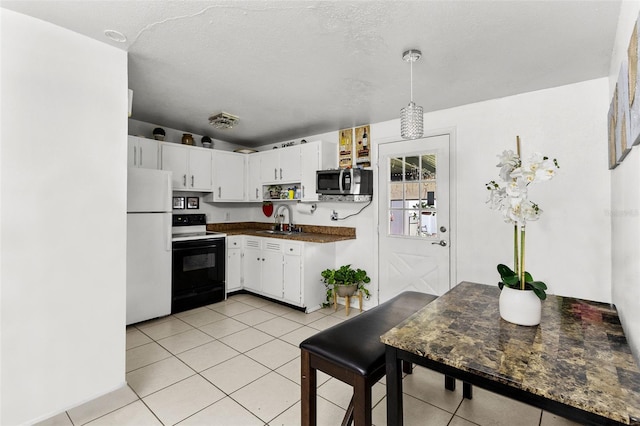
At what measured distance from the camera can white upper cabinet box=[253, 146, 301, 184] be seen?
165 inches

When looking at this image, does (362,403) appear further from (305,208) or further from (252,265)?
(305,208)

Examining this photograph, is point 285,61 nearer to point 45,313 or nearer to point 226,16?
point 226,16

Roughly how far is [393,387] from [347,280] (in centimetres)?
247

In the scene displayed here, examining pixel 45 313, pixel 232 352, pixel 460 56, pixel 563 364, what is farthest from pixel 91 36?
pixel 563 364

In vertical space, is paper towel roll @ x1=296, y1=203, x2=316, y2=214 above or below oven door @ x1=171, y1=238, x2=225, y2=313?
above

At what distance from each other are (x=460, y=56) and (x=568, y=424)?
2413mm

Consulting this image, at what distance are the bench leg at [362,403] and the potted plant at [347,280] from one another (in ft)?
7.52

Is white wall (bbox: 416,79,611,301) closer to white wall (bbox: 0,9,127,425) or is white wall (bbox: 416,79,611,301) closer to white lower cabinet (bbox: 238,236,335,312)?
white lower cabinet (bbox: 238,236,335,312)

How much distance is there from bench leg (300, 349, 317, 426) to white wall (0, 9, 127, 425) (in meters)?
1.37

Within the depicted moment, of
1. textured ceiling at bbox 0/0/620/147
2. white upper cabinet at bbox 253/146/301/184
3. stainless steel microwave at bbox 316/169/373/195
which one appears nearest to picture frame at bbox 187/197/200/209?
white upper cabinet at bbox 253/146/301/184

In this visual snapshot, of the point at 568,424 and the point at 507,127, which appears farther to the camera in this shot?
the point at 507,127

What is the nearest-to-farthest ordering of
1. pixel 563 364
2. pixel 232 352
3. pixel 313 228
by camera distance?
pixel 563 364, pixel 232 352, pixel 313 228

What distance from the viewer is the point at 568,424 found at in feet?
5.98

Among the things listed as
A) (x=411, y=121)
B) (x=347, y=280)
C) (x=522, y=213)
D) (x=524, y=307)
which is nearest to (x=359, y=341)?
(x=524, y=307)
